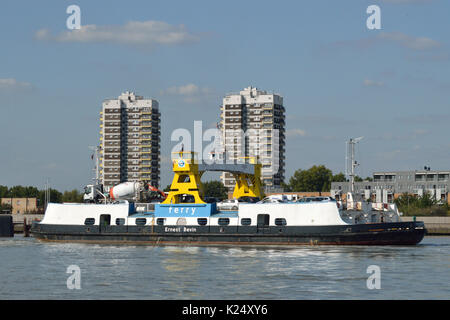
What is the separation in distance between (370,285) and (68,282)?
13148mm

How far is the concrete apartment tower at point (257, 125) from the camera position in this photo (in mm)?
181625

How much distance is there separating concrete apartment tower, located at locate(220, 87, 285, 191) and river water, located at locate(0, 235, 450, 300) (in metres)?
134

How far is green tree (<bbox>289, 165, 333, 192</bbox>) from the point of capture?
154875 mm

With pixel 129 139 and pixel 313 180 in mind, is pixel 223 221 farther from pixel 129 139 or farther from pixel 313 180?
pixel 129 139

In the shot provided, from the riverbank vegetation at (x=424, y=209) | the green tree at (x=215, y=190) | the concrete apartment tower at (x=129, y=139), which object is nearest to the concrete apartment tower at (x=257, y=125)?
the green tree at (x=215, y=190)

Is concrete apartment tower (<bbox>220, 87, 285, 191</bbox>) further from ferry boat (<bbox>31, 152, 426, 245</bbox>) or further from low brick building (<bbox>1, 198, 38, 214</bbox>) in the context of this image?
ferry boat (<bbox>31, 152, 426, 245</bbox>)

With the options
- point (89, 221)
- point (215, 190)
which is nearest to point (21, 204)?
point (215, 190)

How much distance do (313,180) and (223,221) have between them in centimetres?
10634

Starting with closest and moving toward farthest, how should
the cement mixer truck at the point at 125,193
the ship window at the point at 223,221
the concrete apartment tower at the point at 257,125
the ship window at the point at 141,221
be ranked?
the ship window at the point at 223,221
the ship window at the point at 141,221
the cement mixer truck at the point at 125,193
the concrete apartment tower at the point at 257,125

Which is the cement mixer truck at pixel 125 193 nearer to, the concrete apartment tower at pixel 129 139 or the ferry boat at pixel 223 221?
the ferry boat at pixel 223 221

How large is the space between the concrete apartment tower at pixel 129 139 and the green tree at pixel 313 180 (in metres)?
53.1

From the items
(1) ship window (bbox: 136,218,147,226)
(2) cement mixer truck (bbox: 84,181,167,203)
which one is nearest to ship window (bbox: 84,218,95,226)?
(2) cement mixer truck (bbox: 84,181,167,203)

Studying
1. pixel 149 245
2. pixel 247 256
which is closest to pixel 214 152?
pixel 149 245
